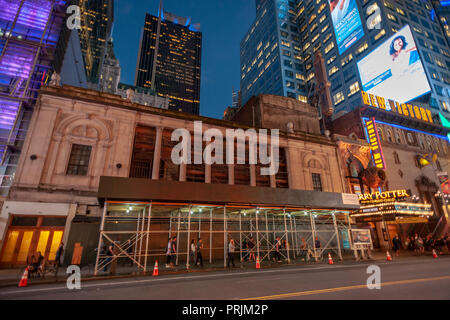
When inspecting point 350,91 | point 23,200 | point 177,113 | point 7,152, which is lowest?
point 23,200

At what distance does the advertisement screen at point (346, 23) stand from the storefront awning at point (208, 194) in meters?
75.7

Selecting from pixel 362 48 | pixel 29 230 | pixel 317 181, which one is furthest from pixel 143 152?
pixel 362 48

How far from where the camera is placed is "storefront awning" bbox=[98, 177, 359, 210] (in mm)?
13305

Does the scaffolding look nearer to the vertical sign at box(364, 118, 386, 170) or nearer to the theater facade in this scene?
the theater facade

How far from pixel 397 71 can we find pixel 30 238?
235 feet

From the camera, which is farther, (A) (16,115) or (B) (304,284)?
(A) (16,115)

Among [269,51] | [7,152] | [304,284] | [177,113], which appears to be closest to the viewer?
[304,284]

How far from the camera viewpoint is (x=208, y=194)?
15.2 m

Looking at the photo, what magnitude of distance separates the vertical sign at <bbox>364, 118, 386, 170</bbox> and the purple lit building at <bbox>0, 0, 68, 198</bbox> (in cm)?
3956

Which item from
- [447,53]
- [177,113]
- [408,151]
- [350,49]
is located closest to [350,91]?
[350,49]

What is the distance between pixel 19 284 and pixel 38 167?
9.94m

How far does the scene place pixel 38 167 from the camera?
17234mm

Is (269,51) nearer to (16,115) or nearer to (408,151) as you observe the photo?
(408,151)

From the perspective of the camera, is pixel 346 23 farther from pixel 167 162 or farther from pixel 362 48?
pixel 167 162
